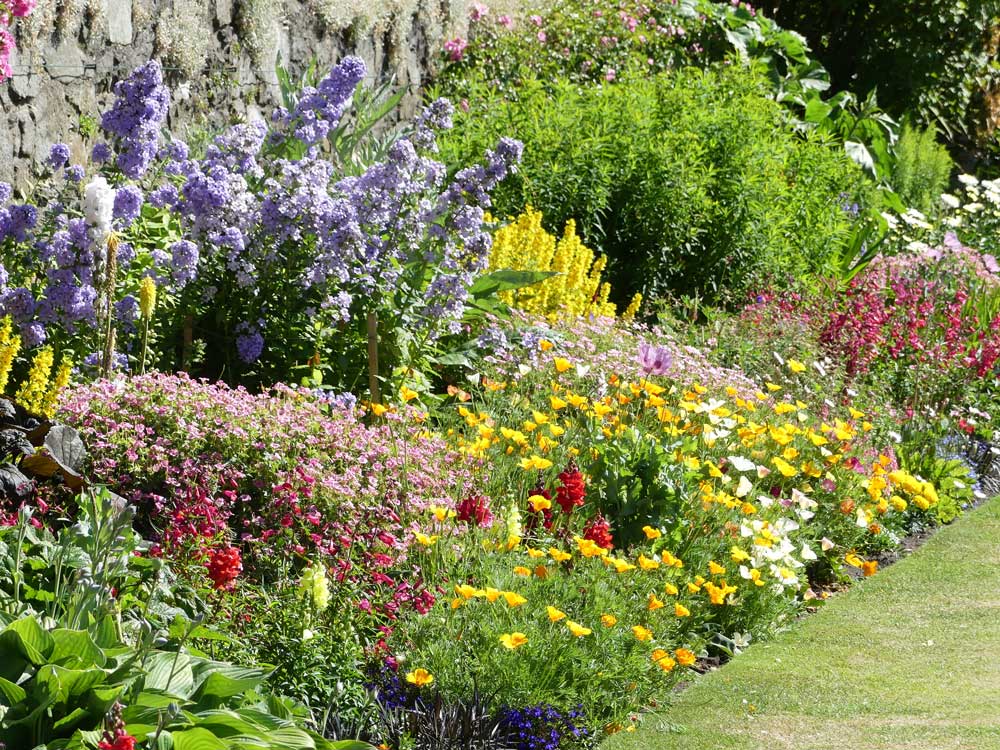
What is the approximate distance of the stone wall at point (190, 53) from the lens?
5812mm

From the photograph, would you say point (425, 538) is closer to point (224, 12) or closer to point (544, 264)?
point (544, 264)

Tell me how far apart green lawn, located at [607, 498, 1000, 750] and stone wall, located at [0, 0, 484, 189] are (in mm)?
3928

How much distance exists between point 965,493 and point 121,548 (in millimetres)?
4694

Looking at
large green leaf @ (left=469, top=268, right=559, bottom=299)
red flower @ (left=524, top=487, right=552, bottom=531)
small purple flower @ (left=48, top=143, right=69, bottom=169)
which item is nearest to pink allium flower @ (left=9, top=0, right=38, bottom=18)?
small purple flower @ (left=48, top=143, right=69, bottom=169)

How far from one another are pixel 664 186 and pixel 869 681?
170 inches

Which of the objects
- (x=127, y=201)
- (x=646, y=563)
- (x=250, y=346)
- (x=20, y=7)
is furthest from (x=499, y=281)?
(x=646, y=563)

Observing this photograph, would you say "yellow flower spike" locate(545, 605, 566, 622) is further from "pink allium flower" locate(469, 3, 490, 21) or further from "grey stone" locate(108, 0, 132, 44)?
"pink allium flower" locate(469, 3, 490, 21)

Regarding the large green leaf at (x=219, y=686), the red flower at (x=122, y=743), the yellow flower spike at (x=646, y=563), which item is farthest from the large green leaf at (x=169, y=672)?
the yellow flower spike at (x=646, y=563)

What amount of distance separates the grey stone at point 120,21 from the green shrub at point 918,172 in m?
8.40

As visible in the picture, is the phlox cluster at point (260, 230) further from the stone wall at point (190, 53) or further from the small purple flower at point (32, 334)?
the stone wall at point (190, 53)

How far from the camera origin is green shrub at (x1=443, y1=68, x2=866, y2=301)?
800 centimetres

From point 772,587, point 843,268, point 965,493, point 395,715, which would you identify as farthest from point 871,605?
point 843,268

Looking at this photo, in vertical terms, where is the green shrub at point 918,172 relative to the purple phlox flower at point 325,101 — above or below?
below

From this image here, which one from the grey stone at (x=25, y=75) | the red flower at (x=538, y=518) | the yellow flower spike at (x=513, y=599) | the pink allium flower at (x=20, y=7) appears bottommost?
the red flower at (x=538, y=518)
